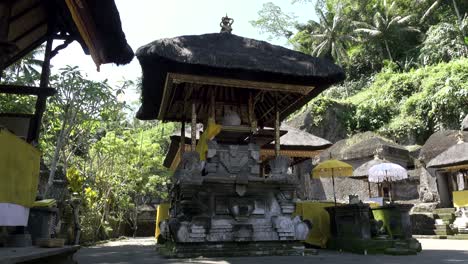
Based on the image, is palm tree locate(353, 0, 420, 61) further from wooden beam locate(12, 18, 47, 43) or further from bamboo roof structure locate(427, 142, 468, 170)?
wooden beam locate(12, 18, 47, 43)

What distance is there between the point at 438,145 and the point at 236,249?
48.6ft

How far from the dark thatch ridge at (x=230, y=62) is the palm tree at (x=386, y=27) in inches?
1161

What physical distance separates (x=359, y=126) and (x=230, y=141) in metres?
18.7

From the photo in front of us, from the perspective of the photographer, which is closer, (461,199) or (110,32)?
(110,32)

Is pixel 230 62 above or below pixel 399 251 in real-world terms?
above

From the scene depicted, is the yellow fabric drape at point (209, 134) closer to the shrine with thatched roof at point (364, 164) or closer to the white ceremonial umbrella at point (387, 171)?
the white ceremonial umbrella at point (387, 171)

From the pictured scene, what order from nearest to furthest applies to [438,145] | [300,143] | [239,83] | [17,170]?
[17,170]
[239,83]
[300,143]
[438,145]

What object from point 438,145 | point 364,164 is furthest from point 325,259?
point 438,145

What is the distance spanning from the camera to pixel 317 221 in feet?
34.1

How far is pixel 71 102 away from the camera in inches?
469

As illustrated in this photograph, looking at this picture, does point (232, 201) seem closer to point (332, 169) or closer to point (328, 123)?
point (332, 169)

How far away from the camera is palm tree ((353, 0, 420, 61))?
35156mm

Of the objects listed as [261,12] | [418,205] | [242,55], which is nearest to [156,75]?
[242,55]

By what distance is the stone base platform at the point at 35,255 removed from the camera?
355cm
